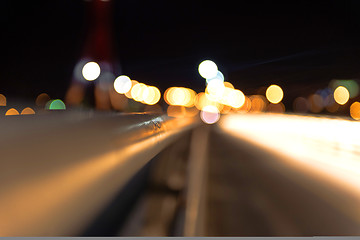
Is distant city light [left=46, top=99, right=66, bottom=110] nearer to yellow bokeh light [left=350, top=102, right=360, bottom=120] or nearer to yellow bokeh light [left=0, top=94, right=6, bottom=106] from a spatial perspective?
yellow bokeh light [left=0, top=94, right=6, bottom=106]

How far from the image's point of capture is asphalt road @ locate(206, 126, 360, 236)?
474 cm

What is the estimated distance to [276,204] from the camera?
6023 mm

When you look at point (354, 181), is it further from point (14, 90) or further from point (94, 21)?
point (14, 90)

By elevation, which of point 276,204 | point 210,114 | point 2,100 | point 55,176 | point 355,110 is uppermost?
point 2,100

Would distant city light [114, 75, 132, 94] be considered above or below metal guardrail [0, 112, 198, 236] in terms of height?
above

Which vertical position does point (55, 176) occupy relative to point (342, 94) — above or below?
below

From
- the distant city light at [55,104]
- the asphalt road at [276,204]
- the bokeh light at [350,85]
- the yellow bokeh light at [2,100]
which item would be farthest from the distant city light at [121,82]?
the bokeh light at [350,85]

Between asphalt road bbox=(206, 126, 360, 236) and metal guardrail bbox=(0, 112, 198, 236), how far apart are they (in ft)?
4.98

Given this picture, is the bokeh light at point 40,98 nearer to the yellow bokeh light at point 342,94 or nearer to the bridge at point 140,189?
the bridge at point 140,189

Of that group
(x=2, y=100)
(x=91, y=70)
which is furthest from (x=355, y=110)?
(x=2, y=100)

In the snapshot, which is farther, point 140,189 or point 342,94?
point 342,94

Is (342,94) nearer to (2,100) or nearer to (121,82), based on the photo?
(121,82)

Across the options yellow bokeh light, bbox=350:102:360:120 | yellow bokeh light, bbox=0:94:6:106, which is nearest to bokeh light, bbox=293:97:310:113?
yellow bokeh light, bbox=350:102:360:120

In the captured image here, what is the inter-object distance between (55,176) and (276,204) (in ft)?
11.8
